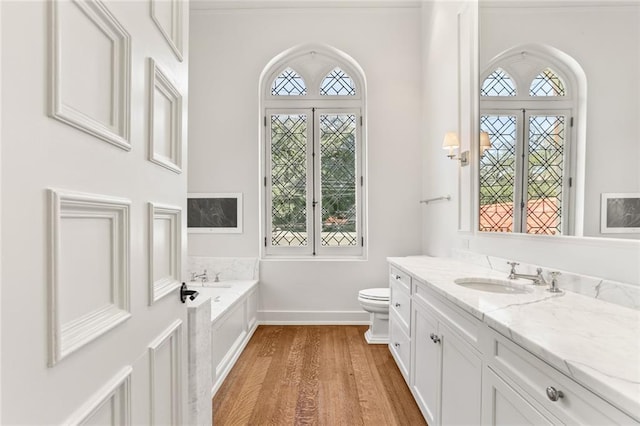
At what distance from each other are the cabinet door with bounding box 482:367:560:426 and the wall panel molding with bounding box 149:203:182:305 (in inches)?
41.5

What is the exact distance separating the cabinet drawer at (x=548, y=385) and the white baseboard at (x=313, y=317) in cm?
239

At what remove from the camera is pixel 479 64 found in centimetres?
214

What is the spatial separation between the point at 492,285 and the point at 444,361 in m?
0.50

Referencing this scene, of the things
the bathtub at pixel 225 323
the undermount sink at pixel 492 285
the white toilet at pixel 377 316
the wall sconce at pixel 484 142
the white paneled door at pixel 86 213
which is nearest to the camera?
the white paneled door at pixel 86 213

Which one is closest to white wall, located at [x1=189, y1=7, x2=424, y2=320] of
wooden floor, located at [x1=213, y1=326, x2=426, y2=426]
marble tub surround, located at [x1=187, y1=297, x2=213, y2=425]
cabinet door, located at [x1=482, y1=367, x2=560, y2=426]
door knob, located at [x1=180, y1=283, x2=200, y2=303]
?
wooden floor, located at [x1=213, y1=326, x2=426, y2=426]

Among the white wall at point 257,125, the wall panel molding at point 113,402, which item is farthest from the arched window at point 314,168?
the wall panel molding at point 113,402

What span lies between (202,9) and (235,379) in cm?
365

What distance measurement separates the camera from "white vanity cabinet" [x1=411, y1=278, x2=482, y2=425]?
48.2 inches

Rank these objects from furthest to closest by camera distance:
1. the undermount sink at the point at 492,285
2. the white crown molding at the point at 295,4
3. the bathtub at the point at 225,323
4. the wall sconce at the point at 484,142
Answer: the white crown molding at the point at 295,4 → the wall sconce at the point at 484,142 → the undermount sink at the point at 492,285 → the bathtub at the point at 225,323

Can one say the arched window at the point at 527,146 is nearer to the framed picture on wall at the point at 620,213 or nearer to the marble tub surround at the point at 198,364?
the framed picture on wall at the point at 620,213

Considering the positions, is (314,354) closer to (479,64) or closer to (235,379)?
(235,379)

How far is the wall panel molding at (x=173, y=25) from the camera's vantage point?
0.83 m

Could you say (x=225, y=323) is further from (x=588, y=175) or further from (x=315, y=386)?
(x=588, y=175)

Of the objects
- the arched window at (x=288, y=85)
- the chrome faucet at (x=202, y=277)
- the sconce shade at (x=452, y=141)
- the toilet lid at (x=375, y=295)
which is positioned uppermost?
the arched window at (x=288, y=85)
